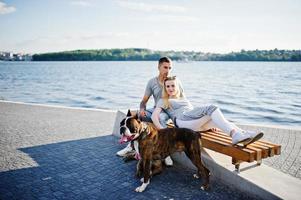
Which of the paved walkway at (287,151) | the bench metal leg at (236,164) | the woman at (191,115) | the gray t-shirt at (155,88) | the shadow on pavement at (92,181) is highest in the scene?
the gray t-shirt at (155,88)

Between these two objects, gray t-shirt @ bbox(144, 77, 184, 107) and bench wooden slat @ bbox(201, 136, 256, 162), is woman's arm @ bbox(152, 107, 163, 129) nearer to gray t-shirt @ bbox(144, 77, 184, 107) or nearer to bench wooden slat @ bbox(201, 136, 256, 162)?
gray t-shirt @ bbox(144, 77, 184, 107)

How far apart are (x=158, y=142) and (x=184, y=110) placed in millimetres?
1090

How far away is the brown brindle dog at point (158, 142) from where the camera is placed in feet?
16.0

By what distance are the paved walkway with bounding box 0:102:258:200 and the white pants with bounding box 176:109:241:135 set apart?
923mm

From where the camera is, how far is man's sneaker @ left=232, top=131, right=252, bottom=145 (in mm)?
4730

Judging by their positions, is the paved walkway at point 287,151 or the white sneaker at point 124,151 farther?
the white sneaker at point 124,151

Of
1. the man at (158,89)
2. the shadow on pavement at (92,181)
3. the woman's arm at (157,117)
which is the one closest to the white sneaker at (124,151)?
the man at (158,89)

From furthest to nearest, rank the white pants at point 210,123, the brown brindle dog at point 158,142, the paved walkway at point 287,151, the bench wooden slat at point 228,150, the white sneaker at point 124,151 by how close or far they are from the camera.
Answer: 1. the white sneaker at point 124,151
2. the paved walkway at point 287,151
3. the white pants at point 210,123
4. the brown brindle dog at point 158,142
5. the bench wooden slat at point 228,150

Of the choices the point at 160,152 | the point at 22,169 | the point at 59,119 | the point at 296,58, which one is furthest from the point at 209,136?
the point at 296,58

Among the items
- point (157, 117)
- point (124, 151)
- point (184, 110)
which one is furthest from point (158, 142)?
point (124, 151)

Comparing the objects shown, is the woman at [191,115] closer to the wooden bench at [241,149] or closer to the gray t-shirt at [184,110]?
the gray t-shirt at [184,110]

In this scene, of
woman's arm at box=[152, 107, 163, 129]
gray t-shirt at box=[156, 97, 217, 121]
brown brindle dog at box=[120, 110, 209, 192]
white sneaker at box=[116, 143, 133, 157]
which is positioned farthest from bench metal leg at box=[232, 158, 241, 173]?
white sneaker at box=[116, 143, 133, 157]

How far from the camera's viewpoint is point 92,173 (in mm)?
5758

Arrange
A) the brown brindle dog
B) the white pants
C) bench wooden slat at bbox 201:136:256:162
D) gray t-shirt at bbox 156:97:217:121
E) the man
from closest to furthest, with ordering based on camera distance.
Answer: bench wooden slat at bbox 201:136:256:162 → the brown brindle dog → the white pants → gray t-shirt at bbox 156:97:217:121 → the man
